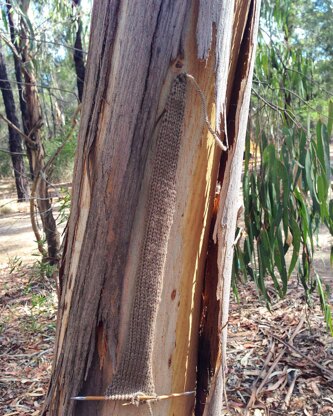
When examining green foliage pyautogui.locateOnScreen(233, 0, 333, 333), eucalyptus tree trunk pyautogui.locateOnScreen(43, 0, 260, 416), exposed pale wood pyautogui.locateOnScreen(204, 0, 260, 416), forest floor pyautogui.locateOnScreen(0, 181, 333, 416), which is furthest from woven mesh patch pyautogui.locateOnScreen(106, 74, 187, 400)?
forest floor pyautogui.locateOnScreen(0, 181, 333, 416)

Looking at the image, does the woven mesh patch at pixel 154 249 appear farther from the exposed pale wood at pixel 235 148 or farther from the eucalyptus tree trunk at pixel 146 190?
the exposed pale wood at pixel 235 148

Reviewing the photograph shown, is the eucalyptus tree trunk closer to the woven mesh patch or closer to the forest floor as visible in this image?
the woven mesh patch

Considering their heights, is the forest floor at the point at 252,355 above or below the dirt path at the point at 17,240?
above

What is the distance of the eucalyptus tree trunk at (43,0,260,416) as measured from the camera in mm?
1117

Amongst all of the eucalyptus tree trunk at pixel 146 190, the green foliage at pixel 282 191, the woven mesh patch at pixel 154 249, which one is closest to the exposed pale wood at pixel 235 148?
the eucalyptus tree trunk at pixel 146 190

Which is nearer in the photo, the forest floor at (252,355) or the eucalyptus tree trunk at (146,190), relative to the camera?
the eucalyptus tree trunk at (146,190)

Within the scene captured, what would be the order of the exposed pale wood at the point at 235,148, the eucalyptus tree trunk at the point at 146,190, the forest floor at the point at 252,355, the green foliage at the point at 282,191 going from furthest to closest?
the forest floor at the point at 252,355 → the green foliage at the point at 282,191 → the exposed pale wood at the point at 235,148 → the eucalyptus tree trunk at the point at 146,190

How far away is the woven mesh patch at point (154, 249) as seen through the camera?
1.12 m

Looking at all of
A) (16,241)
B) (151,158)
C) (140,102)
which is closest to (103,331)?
(151,158)

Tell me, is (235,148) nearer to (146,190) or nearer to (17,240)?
(146,190)

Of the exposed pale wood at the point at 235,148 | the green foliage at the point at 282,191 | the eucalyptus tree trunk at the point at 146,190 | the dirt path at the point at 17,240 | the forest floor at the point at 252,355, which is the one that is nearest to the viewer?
the eucalyptus tree trunk at the point at 146,190

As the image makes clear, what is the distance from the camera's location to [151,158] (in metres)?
1.14

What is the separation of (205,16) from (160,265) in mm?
565

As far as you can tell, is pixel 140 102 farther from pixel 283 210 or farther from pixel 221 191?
pixel 283 210
